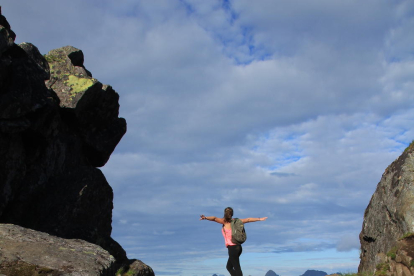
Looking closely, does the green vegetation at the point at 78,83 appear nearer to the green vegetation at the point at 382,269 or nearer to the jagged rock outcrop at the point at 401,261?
the green vegetation at the point at 382,269

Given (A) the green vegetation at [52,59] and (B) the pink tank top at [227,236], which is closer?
(B) the pink tank top at [227,236]

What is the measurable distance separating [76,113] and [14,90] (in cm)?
675

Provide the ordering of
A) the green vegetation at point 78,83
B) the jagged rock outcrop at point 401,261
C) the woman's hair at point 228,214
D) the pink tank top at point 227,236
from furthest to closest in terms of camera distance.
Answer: the green vegetation at point 78,83
the jagged rock outcrop at point 401,261
the woman's hair at point 228,214
the pink tank top at point 227,236

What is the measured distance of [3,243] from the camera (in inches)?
632

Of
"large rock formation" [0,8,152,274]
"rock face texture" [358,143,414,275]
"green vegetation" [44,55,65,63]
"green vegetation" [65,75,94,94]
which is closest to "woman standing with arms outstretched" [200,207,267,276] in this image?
"large rock formation" [0,8,152,274]

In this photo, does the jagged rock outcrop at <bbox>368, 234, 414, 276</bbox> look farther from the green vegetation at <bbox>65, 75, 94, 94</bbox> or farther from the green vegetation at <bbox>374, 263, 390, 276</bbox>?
the green vegetation at <bbox>65, 75, 94, 94</bbox>

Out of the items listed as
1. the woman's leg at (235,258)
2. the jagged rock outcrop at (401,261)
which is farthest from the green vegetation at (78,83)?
the jagged rock outcrop at (401,261)

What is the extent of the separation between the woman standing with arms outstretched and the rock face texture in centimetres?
1323

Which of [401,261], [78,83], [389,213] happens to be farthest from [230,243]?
[78,83]

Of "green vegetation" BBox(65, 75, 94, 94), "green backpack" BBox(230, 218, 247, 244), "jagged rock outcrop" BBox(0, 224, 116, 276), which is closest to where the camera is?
"jagged rock outcrop" BBox(0, 224, 116, 276)

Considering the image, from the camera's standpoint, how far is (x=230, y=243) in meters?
17.5

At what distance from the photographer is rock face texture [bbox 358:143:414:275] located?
26000 mm

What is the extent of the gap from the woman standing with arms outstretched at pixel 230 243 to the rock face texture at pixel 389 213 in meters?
13.2

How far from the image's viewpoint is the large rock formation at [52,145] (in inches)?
954
